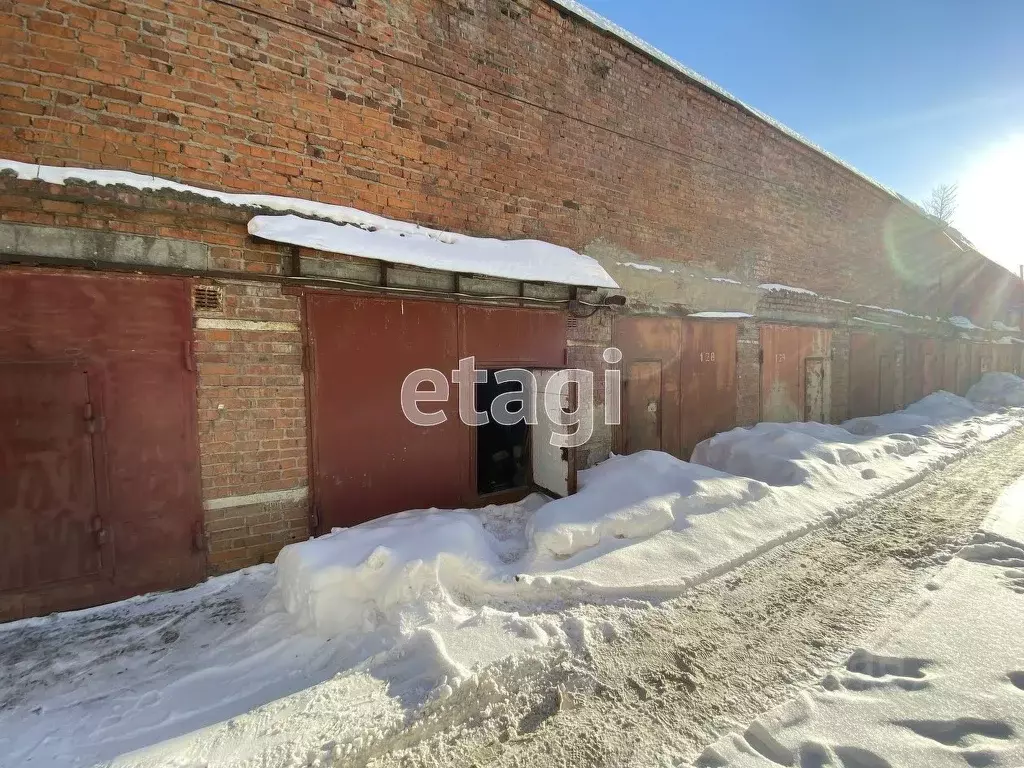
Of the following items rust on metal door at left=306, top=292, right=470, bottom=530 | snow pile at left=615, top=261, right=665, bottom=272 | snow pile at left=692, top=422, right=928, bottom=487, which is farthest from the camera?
snow pile at left=615, top=261, right=665, bottom=272

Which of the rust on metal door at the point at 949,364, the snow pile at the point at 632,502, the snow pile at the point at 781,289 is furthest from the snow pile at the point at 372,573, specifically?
the rust on metal door at the point at 949,364

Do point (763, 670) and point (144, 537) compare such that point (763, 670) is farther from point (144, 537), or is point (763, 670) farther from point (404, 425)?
point (144, 537)

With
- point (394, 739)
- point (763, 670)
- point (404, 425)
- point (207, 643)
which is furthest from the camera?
point (404, 425)

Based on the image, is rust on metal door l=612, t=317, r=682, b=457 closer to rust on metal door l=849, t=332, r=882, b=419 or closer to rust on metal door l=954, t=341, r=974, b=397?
rust on metal door l=849, t=332, r=882, b=419

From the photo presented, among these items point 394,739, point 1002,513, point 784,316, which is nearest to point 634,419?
point 1002,513

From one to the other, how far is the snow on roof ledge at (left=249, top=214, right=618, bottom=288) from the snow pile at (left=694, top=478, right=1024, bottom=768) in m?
3.76

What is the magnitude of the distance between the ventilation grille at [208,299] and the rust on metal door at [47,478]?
0.86 metres

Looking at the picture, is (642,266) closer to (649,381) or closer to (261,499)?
(649,381)

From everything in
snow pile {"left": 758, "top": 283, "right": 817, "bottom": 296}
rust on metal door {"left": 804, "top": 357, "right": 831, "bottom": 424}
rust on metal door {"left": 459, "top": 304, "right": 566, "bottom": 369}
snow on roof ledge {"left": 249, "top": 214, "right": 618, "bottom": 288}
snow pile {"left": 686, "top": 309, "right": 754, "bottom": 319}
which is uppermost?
snow pile {"left": 758, "top": 283, "right": 817, "bottom": 296}

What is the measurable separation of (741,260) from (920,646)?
20.9 ft

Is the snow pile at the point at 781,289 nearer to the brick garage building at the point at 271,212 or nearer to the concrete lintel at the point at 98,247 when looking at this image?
the brick garage building at the point at 271,212

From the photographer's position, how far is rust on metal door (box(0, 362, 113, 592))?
2885 mm

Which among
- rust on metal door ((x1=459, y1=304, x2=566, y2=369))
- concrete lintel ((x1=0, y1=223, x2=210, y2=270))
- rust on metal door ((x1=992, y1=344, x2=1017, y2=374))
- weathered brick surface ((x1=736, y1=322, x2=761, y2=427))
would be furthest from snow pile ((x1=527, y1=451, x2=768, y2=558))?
rust on metal door ((x1=992, y1=344, x2=1017, y2=374))

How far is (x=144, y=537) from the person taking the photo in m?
3.25
